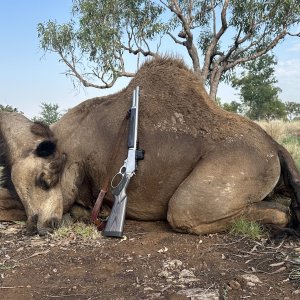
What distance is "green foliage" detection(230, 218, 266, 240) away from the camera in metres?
3.85

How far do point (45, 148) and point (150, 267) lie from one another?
1789mm

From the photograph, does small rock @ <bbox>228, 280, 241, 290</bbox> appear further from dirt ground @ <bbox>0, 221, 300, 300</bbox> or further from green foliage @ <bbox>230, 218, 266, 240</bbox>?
green foliage @ <bbox>230, 218, 266, 240</bbox>

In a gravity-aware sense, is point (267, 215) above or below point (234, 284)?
above

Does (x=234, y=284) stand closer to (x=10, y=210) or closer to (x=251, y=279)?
(x=251, y=279)

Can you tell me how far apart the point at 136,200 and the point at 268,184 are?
125cm

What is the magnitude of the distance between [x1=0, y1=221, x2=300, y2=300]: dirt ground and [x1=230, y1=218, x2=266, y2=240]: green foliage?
0.06 m

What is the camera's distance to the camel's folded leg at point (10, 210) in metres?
4.80

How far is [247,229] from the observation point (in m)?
3.89

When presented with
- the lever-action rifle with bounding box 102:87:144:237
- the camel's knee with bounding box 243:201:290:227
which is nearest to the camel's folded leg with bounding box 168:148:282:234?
the camel's knee with bounding box 243:201:290:227

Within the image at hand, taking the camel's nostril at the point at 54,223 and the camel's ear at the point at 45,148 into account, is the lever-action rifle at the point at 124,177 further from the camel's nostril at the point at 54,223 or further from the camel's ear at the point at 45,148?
the camel's ear at the point at 45,148

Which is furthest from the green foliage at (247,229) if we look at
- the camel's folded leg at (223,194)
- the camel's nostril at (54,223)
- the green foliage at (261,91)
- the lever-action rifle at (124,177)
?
the green foliage at (261,91)

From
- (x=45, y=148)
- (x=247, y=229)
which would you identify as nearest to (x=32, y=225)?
(x=45, y=148)

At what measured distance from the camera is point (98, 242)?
153 inches

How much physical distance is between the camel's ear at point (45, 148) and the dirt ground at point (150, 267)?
0.81 m
